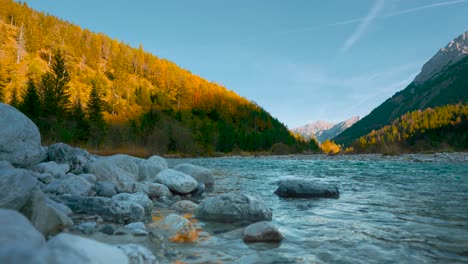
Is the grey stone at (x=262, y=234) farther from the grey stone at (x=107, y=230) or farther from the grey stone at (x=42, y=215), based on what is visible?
the grey stone at (x=42, y=215)

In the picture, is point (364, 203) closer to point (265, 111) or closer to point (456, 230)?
point (456, 230)

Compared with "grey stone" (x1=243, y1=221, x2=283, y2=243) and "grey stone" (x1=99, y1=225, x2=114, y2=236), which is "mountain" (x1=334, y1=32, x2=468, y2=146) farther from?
"grey stone" (x1=99, y1=225, x2=114, y2=236)

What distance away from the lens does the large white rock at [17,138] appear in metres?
5.89

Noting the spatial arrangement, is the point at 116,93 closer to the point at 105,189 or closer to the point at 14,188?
the point at 105,189

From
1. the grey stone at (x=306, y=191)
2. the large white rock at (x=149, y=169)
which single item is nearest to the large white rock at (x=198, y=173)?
the large white rock at (x=149, y=169)

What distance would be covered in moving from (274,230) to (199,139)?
64.0m

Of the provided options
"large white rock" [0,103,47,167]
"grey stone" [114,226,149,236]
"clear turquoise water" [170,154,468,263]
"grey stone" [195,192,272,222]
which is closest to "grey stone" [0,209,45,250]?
"clear turquoise water" [170,154,468,263]

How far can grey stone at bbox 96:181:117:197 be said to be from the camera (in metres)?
6.76

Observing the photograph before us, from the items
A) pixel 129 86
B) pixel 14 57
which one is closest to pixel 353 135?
pixel 129 86

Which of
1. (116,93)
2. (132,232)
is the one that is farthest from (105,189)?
(116,93)

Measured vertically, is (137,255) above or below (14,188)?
below

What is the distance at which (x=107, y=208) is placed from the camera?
208 inches

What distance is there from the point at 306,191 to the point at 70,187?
6164 mm

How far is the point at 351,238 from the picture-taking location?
4266 mm
